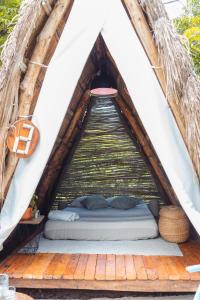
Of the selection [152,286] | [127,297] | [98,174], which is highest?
[98,174]

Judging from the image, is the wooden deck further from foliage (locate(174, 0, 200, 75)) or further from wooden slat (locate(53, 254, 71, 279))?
foliage (locate(174, 0, 200, 75))

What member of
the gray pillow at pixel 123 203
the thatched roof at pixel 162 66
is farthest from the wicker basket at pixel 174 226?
the thatched roof at pixel 162 66

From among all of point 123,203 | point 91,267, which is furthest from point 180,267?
point 123,203

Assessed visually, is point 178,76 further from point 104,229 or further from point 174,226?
point 104,229

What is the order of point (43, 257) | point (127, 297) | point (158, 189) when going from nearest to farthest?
point (127, 297) < point (43, 257) < point (158, 189)

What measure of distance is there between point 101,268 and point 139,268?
0.34 m

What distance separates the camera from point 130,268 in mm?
3062

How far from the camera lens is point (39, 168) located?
2906mm

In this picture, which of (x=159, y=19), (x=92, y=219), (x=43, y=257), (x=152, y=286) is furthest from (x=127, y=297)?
(x=159, y=19)

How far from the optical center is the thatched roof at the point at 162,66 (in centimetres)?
279

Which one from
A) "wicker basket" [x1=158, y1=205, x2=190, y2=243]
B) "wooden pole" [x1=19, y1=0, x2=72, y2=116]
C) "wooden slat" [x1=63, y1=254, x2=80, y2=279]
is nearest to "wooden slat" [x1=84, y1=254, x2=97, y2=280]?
"wooden slat" [x1=63, y1=254, x2=80, y2=279]

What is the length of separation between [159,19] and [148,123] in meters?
0.86

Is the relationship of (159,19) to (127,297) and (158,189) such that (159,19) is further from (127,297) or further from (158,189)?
(158,189)

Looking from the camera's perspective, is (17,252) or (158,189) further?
(158,189)
